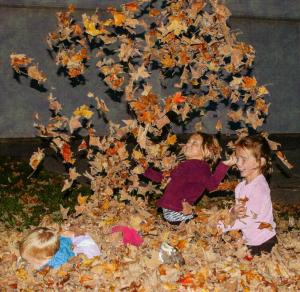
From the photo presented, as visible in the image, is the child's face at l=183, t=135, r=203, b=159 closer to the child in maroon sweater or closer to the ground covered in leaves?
the child in maroon sweater

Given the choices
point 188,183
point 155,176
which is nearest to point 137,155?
point 155,176

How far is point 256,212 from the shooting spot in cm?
526

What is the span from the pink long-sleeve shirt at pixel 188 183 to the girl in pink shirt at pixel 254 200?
36 cm

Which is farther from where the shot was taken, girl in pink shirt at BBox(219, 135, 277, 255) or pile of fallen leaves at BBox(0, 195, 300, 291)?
girl in pink shirt at BBox(219, 135, 277, 255)

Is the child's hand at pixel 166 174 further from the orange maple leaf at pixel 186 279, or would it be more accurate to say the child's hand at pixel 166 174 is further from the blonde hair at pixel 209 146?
the orange maple leaf at pixel 186 279

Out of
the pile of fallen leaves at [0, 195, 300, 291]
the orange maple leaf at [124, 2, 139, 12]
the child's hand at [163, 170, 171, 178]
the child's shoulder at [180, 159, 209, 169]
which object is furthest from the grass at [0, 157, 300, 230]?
the orange maple leaf at [124, 2, 139, 12]

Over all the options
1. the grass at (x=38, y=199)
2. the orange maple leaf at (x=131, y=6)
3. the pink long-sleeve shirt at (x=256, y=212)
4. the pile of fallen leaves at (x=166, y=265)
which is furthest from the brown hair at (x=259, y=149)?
the grass at (x=38, y=199)

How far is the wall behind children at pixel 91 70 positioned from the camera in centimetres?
1465

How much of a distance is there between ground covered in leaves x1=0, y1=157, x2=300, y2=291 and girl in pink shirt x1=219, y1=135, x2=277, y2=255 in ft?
0.47

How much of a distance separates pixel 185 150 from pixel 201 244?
981mm

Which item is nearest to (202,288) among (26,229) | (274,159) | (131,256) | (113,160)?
(131,256)

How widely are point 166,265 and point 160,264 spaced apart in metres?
0.05

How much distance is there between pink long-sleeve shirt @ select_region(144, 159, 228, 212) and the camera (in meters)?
5.69

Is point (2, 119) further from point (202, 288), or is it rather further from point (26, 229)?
point (202, 288)
